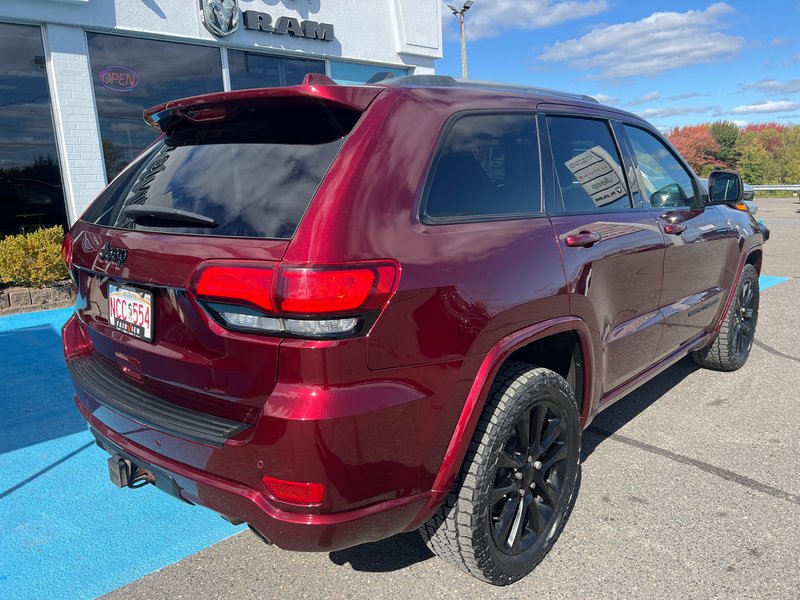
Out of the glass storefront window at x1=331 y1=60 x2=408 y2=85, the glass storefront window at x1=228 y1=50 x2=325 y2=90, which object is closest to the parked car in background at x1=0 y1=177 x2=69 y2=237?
the glass storefront window at x1=228 y1=50 x2=325 y2=90

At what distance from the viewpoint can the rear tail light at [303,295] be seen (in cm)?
168

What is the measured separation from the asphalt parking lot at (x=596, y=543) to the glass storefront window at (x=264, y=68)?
23.1ft

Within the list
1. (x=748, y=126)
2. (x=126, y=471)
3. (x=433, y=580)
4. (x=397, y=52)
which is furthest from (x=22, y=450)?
(x=748, y=126)

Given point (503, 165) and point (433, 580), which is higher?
point (503, 165)

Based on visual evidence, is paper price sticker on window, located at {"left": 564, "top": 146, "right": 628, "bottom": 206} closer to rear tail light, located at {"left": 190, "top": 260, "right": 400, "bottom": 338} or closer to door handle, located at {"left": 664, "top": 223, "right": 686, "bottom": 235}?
door handle, located at {"left": 664, "top": 223, "right": 686, "bottom": 235}

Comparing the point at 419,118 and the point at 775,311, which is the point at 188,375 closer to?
the point at 419,118

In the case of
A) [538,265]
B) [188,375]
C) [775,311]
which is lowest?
[775,311]

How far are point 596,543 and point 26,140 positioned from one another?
8.09 m

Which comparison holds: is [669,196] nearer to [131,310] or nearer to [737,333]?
[737,333]

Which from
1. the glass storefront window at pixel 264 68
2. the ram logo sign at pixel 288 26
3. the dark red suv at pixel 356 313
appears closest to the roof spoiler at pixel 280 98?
the dark red suv at pixel 356 313

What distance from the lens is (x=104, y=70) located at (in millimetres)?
8023

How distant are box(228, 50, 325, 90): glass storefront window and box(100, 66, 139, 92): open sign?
1.49 metres

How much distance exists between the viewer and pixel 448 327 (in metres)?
1.93

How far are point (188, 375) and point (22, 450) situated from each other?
7.38 feet
